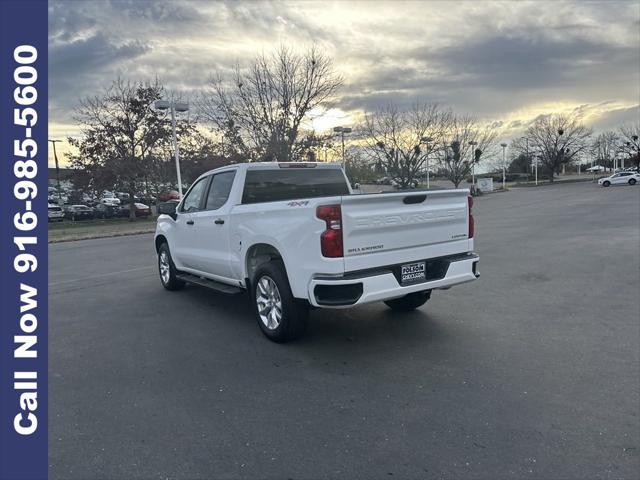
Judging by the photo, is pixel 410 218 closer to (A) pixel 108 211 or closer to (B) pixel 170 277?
(B) pixel 170 277

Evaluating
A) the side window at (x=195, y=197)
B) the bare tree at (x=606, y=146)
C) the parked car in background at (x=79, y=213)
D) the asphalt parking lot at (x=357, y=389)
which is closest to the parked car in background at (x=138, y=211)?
the parked car in background at (x=79, y=213)

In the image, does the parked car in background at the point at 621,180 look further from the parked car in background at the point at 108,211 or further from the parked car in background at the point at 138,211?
the parked car in background at the point at 108,211

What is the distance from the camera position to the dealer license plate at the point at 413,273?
4.86 m

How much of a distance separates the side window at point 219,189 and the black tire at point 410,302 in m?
2.60

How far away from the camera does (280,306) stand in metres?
5.08

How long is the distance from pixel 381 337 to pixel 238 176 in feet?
8.73

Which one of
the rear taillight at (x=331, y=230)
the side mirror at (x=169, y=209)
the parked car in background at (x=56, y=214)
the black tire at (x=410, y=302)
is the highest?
the parked car in background at (x=56, y=214)

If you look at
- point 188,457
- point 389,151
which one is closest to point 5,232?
point 188,457

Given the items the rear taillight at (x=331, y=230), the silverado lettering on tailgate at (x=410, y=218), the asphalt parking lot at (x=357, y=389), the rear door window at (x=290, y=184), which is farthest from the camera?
the rear door window at (x=290, y=184)

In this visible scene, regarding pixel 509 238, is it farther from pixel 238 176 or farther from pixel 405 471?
pixel 405 471

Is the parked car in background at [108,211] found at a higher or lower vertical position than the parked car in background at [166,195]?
lower

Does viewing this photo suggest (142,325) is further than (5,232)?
Yes

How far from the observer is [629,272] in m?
8.42

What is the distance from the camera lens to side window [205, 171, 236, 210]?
628 cm
